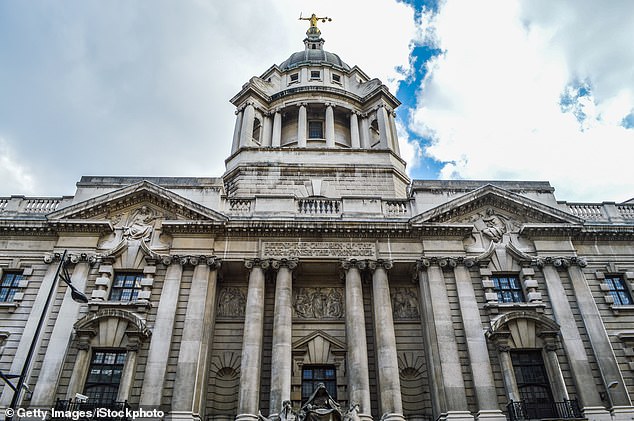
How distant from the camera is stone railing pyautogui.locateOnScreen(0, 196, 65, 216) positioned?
2409cm

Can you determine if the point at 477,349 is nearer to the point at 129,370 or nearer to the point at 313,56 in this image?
the point at 129,370

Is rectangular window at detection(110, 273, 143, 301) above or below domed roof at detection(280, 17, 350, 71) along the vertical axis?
below

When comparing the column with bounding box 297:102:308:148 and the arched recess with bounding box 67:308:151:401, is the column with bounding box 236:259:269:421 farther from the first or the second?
the column with bounding box 297:102:308:148

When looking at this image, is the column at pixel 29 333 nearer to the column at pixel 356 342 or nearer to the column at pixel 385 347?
the column at pixel 356 342

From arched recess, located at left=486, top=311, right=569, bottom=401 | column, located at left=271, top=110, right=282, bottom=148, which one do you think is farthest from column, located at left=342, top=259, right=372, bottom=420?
column, located at left=271, top=110, right=282, bottom=148

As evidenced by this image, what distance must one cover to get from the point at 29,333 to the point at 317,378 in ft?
41.2

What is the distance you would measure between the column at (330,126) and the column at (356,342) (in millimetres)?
13289

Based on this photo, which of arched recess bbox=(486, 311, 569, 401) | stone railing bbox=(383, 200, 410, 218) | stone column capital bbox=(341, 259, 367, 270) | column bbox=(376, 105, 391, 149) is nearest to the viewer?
arched recess bbox=(486, 311, 569, 401)

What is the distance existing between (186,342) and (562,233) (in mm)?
18671

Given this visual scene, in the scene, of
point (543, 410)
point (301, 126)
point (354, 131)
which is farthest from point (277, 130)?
point (543, 410)

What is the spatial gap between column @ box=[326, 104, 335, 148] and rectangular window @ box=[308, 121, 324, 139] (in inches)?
56.8

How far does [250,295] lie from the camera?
837 inches

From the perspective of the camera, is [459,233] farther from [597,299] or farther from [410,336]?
[597,299]

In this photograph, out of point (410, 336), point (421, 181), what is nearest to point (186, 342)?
point (410, 336)
